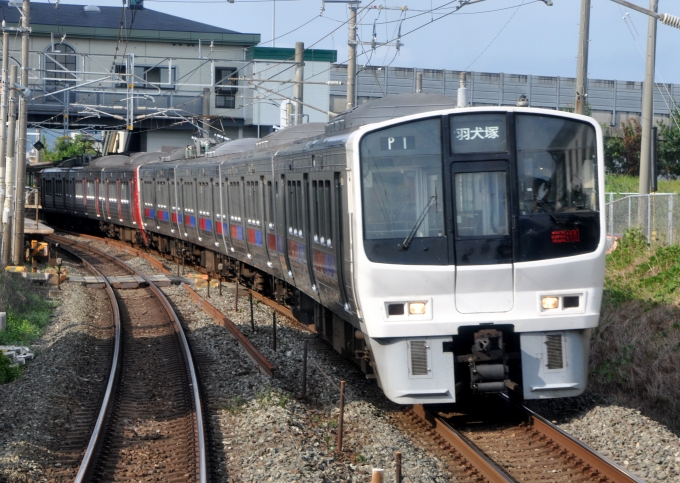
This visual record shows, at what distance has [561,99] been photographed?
40656mm

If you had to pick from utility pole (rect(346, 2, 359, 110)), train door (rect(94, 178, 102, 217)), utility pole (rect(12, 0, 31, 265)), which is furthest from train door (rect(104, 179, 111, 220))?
utility pole (rect(346, 2, 359, 110))

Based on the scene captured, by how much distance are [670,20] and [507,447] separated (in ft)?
19.1

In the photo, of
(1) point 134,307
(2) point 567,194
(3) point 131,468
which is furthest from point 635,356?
(1) point 134,307

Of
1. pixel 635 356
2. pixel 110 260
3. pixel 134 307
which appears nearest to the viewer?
pixel 635 356

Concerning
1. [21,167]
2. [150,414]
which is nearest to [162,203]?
[21,167]

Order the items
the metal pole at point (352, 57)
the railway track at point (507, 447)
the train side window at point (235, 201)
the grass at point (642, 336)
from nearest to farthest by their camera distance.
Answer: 1. the railway track at point (507, 447)
2. the grass at point (642, 336)
3. the train side window at point (235, 201)
4. the metal pole at point (352, 57)

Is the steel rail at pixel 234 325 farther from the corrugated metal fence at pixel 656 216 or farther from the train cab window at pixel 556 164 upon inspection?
the corrugated metal fence at pixel 656 216

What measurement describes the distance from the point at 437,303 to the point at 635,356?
13.8ft

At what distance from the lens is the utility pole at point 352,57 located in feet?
61.1

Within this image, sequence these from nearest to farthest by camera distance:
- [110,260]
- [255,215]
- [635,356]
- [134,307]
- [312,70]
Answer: [635,356]
[255,215]
[134,307]
[110,260]
[312,70]

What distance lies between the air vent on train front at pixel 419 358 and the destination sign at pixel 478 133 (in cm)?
159

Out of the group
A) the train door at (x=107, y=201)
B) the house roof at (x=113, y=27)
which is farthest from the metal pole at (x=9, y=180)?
the house roof at (x=113, y=27)

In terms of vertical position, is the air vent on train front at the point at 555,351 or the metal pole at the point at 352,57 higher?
the metal pole at the point at 352,57

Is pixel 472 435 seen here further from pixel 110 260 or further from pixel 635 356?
pixel 110 260
